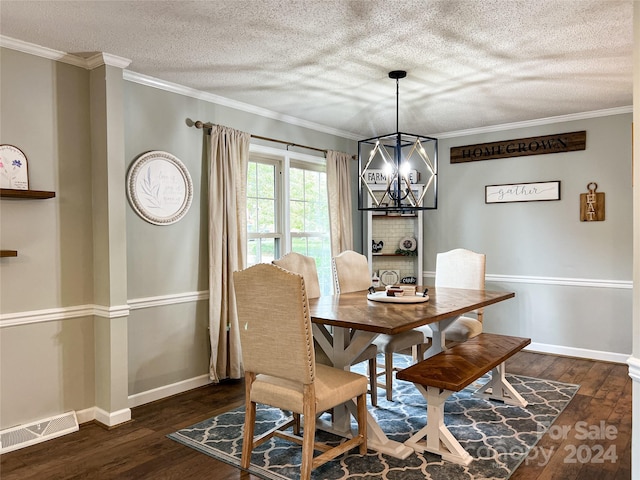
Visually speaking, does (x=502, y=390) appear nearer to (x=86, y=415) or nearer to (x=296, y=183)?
(x=296, y=183)

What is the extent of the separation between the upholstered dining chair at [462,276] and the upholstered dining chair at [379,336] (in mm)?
324

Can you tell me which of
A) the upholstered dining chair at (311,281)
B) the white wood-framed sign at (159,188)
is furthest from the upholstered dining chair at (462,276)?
the white wood-framed sign at (159,188)

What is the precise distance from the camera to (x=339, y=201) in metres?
5.40

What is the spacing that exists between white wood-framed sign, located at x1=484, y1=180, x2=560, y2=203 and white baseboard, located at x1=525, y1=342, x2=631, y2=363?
61.3 inches

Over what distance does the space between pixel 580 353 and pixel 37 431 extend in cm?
479

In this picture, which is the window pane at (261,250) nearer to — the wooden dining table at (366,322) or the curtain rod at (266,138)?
the curtain rod at (266,138)

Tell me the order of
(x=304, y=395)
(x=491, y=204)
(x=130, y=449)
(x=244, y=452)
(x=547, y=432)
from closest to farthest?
(x=304, y=395), (x=244, y=452), (x=130, y=449), (x=547, y=432), (x=491, y=204)

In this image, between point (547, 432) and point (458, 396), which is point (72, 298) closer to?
point (458, 396)

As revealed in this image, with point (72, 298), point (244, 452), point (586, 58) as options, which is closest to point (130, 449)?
point (244, 452)

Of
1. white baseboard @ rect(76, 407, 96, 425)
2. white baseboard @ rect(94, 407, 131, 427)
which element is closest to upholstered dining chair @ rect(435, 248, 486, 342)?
white baseboard @ rect(94, 407, 131, 427)

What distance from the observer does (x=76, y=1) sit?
2428 millimetres

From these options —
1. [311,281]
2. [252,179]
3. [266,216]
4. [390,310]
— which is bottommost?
[390,310]

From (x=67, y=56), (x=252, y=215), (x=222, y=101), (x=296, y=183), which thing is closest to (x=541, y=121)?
(x=296, y=183)

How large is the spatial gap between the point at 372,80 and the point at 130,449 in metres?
3.07
